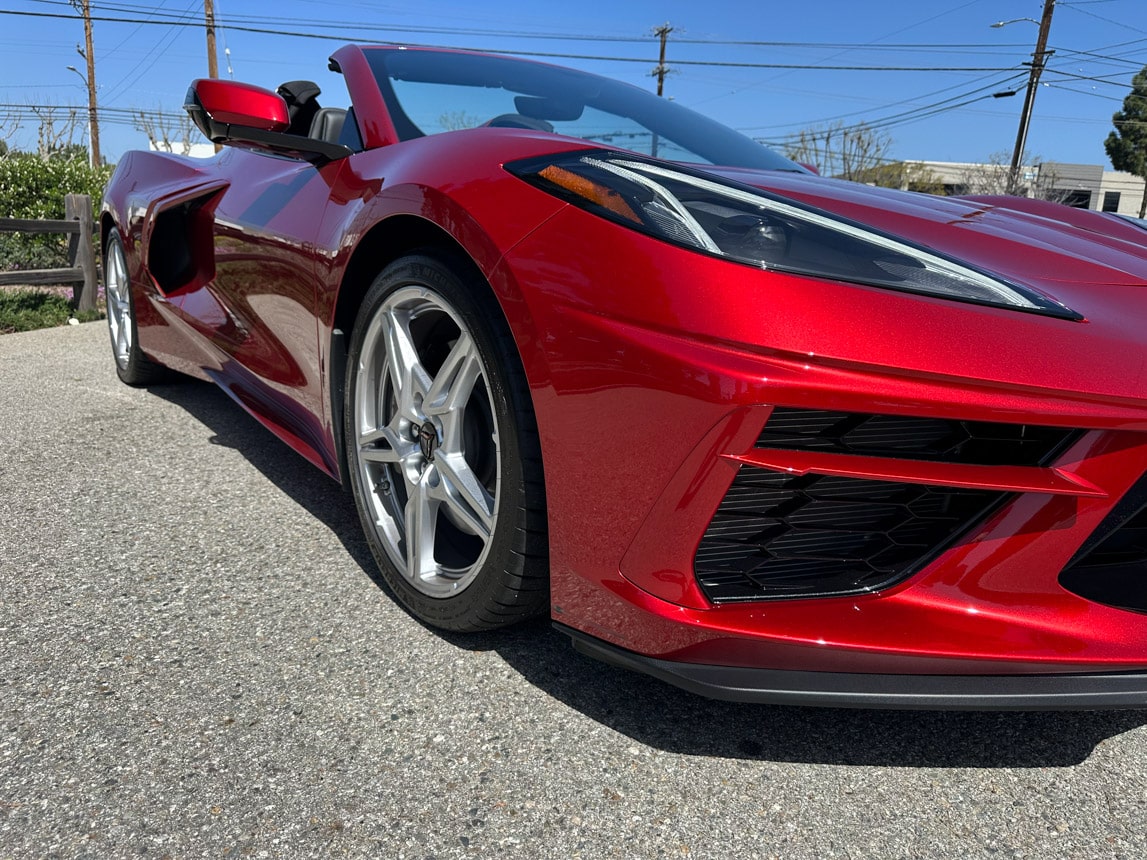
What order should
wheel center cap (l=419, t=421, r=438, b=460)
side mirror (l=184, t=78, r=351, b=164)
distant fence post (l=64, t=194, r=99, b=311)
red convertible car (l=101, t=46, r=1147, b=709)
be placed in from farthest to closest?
distant fence post (l=64, t=194, r=99, b=311), side mirror (l=184, t=78, r=351, b=164), wheel center cap (l=419, t=421, r=438, b=460), red convertible car (l=101, t=46, r=1147, b=709)

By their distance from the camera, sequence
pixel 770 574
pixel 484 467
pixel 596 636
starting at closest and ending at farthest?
pixel 770 574, pixel 596 636, pixel 484 467

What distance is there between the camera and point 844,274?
1.29 m

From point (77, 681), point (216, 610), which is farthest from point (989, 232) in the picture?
point (77, 681)

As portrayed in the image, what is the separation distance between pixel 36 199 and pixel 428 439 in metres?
10.1

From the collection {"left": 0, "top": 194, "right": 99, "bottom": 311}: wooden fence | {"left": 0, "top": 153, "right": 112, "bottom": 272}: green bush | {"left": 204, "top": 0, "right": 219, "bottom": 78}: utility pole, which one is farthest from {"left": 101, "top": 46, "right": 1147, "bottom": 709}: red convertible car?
{"left": 204, "top": 0, "right": 219, "bottom": 78}: utility pole

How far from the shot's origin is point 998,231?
1715 millimetres

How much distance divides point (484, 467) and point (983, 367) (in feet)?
3.33

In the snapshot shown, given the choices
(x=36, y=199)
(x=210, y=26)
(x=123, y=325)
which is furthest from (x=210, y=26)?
(x=123, y=325)

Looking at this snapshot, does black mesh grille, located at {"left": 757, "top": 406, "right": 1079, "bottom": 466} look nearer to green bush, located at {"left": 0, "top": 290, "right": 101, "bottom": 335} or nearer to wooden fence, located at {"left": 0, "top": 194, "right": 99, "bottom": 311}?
green bush, located at {"left": 0, "top": 290, "right": 101, "bottom": 335}

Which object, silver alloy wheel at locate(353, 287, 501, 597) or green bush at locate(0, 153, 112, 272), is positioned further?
green bush at locate(0, 153, 112, 272)

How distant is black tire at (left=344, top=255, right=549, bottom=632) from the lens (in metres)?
1.58

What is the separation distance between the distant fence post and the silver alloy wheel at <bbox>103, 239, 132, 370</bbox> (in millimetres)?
3654

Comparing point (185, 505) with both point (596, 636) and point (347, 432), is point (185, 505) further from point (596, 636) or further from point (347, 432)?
point (596, 636)

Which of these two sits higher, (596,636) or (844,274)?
(844,274)
